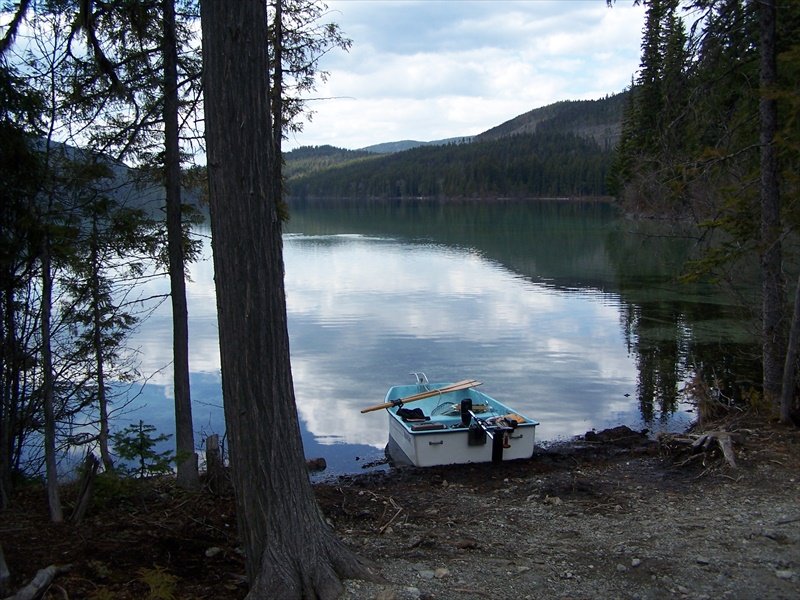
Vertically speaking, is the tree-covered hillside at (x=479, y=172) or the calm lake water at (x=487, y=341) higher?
the tree-covered hillside at (x=479, y=172)

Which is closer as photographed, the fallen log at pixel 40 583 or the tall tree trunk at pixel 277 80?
the fallen log at pixel 40 583

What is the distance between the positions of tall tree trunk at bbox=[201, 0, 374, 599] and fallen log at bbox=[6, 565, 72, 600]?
114cm

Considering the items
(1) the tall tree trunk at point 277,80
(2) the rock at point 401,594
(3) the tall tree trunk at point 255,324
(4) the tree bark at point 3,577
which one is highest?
(1) the tall tree trunk at point 277,80

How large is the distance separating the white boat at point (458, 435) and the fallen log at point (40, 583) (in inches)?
240

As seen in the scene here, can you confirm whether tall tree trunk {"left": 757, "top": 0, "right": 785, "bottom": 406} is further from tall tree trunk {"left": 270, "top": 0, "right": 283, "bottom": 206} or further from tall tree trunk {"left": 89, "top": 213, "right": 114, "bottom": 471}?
tall tree trunk {"left": 89, "top": 213, "right": 114, "bottom": 471}

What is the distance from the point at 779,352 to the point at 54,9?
977 centimetres

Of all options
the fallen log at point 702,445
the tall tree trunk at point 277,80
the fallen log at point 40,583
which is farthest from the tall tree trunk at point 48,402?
the fallen log at point 702,445

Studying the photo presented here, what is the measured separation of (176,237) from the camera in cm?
789

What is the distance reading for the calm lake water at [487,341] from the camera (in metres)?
13.3

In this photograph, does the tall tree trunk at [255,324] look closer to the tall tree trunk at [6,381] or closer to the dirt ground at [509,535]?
the dirt ground at [509,535]

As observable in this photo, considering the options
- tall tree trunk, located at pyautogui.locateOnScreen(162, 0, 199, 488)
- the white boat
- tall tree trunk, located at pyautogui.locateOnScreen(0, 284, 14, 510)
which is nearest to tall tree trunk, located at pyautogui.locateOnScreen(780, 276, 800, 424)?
the white boat

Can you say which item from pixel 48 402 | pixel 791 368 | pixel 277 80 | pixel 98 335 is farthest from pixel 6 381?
pixel 791 368

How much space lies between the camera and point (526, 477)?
9188mm

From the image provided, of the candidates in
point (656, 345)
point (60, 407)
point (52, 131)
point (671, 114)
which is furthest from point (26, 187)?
point (656, 345)
